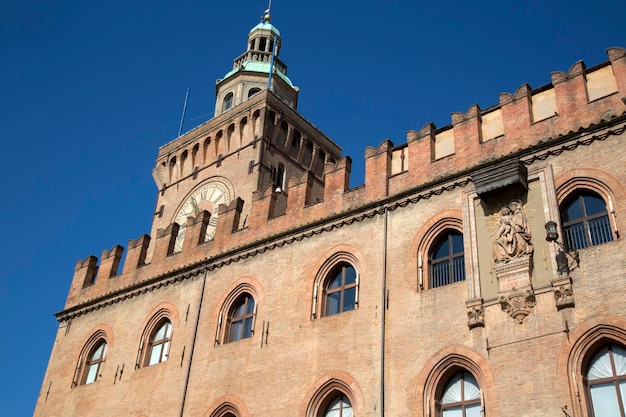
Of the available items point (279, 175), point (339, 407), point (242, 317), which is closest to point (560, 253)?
point (339, 407)

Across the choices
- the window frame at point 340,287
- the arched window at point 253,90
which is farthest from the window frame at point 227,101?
the window frame at point 340,287

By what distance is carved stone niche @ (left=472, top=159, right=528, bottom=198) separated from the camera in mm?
15648

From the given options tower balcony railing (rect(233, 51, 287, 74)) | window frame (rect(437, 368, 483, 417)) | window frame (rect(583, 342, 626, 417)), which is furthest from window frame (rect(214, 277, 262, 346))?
tower balcony railing (rect(233, 51, 287, 74))

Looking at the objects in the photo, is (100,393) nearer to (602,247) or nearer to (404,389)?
(404,389)

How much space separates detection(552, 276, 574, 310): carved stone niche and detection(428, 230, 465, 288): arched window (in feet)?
7.58

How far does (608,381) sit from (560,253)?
101 inches

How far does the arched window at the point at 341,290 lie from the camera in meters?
17.8

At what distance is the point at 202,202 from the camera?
30.2 metres

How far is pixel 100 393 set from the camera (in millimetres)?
21594

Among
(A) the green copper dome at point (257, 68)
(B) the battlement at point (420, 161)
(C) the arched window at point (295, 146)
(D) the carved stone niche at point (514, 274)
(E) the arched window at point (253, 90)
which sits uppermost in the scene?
(A) the green copper dome at point (257, 68)

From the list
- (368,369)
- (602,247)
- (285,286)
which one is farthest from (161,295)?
(602,247)

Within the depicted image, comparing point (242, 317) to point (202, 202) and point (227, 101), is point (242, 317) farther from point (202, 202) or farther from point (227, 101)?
point (227, 101)

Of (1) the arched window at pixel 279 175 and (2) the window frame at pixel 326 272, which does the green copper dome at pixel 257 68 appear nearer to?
(1) the arched window at pixel 279 175

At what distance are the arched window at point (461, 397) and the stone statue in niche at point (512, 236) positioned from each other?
2.52 metres
